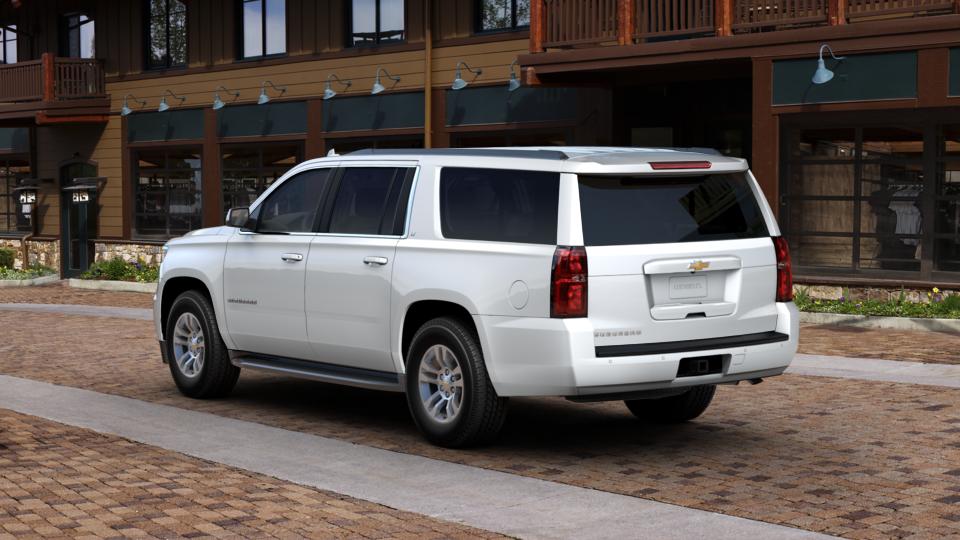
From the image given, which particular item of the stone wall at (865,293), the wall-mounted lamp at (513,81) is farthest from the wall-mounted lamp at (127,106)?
the stone wall at (865,293)

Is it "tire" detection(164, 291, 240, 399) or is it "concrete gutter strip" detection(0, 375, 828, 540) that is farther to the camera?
"tire" detection(164, 291, 240, 399)

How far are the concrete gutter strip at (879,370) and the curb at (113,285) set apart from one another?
17.0 meters

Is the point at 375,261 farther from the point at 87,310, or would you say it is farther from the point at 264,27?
the point at 264,27

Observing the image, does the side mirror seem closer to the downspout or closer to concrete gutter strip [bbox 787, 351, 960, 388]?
concrete gutter strip [bbox 787, 351, 960, 388]

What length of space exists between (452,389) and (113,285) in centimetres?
2150

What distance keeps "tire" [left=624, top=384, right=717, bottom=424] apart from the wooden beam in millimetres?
11133

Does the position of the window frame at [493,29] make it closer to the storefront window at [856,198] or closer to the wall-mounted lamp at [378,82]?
the wall-mounted lamp at [378,82]

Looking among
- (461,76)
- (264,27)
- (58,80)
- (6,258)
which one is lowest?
(6,258)

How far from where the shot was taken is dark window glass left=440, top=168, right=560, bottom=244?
856 cm

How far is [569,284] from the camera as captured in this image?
8.22 meters

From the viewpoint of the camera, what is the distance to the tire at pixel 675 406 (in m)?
10.0

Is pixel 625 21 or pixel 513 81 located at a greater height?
pixel 625 21

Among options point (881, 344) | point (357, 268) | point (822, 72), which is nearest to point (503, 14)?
point (822, 72)

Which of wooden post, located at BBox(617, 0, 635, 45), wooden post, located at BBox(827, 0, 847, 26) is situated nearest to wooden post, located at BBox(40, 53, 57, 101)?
wooden post, located at BBox(617, 0, 635, 45)
